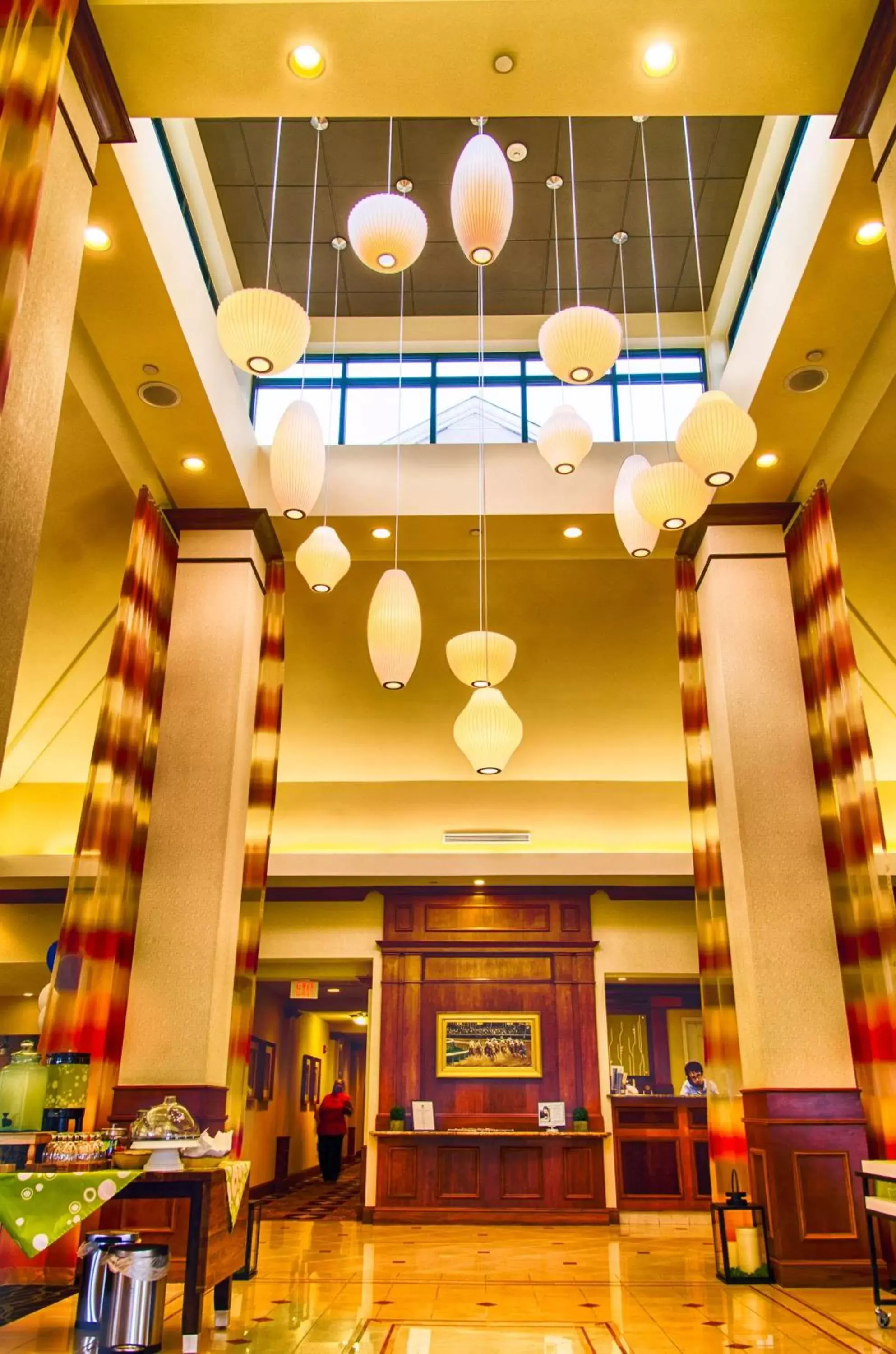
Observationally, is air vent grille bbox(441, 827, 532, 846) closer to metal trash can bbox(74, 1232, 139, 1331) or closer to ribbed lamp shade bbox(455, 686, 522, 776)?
ribbed lamp shade bbox(455, 686, 522, 776)

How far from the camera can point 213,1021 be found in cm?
673

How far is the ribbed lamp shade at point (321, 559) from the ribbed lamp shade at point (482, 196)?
2.29 m

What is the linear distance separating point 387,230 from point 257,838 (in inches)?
186

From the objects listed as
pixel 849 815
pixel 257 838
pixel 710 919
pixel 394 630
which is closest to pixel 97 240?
pixel 394 630

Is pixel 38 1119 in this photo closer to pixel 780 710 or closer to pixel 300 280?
pixel 780 710

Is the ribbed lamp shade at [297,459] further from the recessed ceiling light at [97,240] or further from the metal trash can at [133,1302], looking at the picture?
the metal trash can at [133,1302]

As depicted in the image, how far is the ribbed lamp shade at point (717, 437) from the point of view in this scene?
4930mm

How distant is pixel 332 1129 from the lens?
14219mm

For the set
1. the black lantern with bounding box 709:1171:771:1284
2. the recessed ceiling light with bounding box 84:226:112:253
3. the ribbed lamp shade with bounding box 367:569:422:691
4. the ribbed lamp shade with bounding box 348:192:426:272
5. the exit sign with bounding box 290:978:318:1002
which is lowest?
the black lantern with bounding box 709:1171:771:1284

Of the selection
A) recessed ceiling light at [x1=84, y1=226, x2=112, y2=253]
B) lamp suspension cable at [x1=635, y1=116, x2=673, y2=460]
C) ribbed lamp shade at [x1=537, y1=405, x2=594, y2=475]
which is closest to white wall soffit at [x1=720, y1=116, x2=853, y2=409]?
lamp suspension cable at [x1=635, y1=116, x2=673, y2=460]

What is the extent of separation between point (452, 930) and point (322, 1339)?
691 cm

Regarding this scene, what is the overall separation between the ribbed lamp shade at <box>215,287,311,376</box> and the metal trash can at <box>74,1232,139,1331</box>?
4024 mm

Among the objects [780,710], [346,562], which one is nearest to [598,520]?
[780,710]

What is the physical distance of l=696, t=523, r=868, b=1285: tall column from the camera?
6.27m
